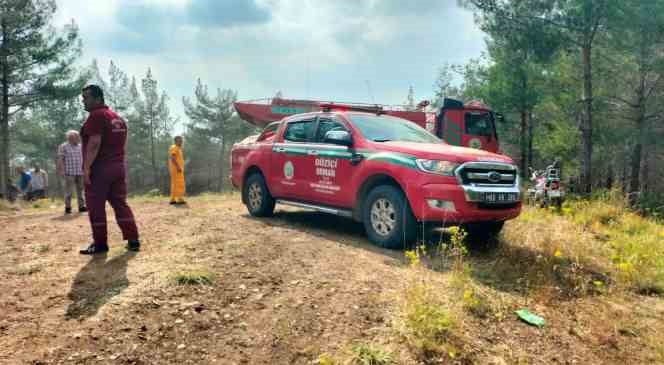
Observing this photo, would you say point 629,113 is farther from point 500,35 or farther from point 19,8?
point 19,8

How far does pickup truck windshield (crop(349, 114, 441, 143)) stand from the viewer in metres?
5.82

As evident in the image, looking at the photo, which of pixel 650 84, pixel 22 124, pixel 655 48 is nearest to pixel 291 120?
pixel 655 48

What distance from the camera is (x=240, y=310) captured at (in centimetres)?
336

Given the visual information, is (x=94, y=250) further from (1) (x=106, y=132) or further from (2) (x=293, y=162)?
(2) (x=293, y=162)

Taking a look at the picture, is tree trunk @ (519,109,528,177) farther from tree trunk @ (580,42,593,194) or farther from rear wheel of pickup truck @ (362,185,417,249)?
rear wheel of pickup truck @ (362,185,417,249)

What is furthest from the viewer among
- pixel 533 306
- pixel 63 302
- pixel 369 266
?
pixel 369 266

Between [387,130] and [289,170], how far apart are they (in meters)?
1.66

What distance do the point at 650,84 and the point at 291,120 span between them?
15501 mm

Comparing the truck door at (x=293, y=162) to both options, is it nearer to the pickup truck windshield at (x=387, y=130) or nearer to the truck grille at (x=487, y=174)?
Answer: the pickup truck windshield at (x=387, y=130)

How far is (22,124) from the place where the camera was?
97.5 ft

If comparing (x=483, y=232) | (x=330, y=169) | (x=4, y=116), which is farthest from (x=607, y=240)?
(x=4, y=116)

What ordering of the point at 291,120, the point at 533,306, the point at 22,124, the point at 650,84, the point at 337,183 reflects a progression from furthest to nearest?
the point at 22,124
the point at 650,84
the point at 291,120
the point at 337,183
the point at 533,306

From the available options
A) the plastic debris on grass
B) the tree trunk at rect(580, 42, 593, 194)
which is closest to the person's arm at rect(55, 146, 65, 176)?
the plastic debris on grass

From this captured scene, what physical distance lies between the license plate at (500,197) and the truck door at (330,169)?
1.66 metres
